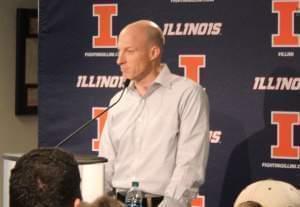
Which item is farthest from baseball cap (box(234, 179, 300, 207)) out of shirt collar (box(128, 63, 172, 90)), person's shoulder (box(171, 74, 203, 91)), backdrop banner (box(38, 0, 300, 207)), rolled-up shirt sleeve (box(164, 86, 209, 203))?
backdrop banner (box(38, 0, 300, 207))

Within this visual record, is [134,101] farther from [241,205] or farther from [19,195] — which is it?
[19,195]

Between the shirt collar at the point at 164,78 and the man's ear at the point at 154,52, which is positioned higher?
the man's ear at the point at 154,52

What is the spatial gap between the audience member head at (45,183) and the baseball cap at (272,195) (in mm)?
993

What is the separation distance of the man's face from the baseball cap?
1.09m

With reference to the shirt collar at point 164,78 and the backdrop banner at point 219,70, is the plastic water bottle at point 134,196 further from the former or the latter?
the backdrop banner at point 219,70

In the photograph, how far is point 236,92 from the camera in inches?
161

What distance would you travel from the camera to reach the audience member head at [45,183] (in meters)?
1.56

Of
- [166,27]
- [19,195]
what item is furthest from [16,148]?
[19,195]

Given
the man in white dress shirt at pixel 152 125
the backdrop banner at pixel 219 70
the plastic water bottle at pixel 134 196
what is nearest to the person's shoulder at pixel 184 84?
the man in white dress shirt at pixel 152 125

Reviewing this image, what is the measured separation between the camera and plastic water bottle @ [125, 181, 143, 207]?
323cm

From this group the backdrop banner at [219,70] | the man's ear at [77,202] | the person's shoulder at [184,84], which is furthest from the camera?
the backdrop banner at [219,70]

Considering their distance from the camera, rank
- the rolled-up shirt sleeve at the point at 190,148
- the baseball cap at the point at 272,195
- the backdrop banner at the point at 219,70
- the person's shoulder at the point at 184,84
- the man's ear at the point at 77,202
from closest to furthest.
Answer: the man's ear at the point at 77,202 → the baseball cap at the point at 272,195 → the rolled-up shirt sleeve at the point at 190,148 → the person's shoulder at the point at 184,84 → the backdrop banner at the point at 219,70

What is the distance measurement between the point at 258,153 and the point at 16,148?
2321 mm

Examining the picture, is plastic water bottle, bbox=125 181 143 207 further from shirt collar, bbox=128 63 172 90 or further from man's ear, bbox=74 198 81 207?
man's ear, bbox=74 198 81 207
